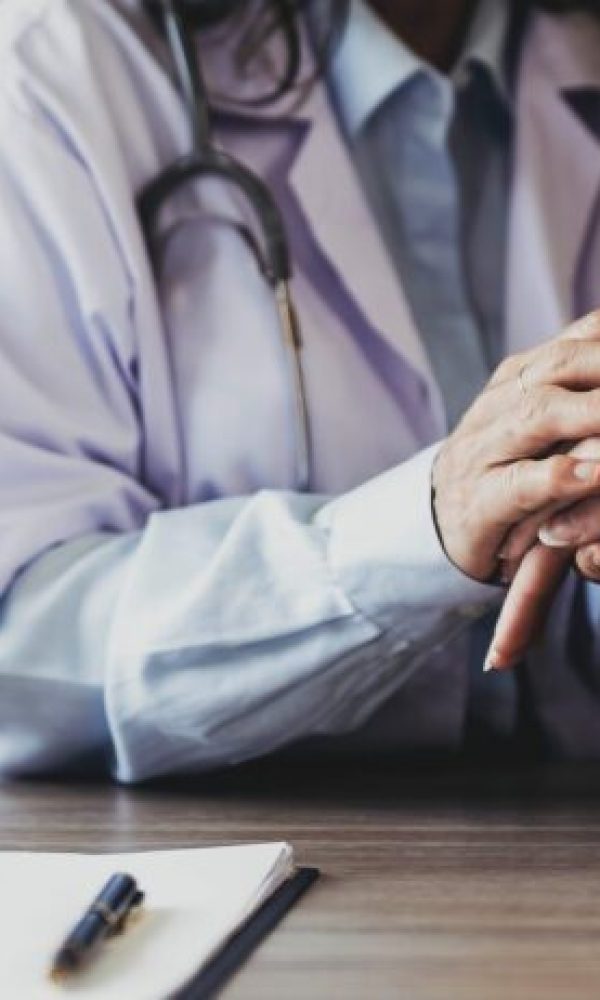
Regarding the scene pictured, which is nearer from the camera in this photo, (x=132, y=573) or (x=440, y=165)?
(x=132, y=573)

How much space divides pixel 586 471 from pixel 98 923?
0.36 meters

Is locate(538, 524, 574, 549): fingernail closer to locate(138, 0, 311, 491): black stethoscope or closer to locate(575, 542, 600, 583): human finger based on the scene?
locate(575, 542, 600, 583): human finger

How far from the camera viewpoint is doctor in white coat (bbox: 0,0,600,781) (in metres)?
1.08

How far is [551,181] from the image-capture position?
142 centimetres

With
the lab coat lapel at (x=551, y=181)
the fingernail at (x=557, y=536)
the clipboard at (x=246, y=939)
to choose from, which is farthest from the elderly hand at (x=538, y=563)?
the lab coat lapel at (x=551, y=181)

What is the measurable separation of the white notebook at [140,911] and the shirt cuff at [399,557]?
223 millimetres

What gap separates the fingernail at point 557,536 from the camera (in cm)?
103

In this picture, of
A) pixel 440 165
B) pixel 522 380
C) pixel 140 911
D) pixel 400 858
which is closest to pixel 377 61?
pixel 440 165

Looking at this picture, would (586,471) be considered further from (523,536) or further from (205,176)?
(205,176)

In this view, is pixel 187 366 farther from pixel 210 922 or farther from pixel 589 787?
pixel 210 922

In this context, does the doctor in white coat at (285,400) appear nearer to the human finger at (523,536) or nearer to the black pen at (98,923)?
the human finger at (523,536)

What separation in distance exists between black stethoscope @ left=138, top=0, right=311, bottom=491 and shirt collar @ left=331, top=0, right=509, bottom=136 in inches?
4.3

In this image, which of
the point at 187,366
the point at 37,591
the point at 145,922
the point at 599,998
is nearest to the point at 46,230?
the point at 187,366

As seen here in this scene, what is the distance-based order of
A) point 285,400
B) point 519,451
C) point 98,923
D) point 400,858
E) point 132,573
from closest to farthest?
point 98,923, point 400,858, point 519,451, point 132,573, point 285,400
